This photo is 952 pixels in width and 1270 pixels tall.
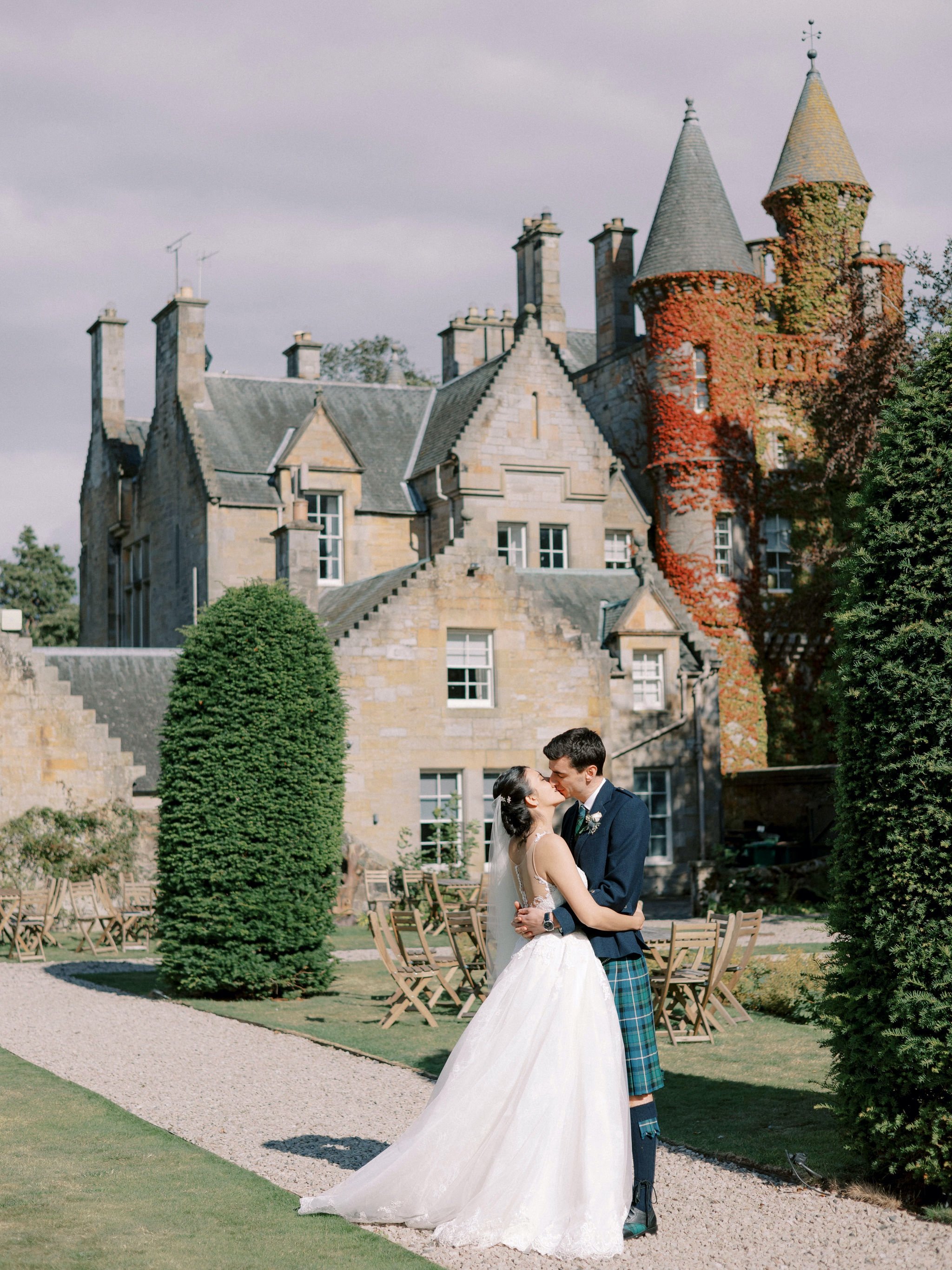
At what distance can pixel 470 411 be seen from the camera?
1254 inches

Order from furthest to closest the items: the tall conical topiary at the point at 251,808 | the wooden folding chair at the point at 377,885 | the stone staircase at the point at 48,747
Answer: the stone staircase at the point at 48,747 < the wooden folding chair at the point at 377,885 < the tall conical topiary at the point at 251,808

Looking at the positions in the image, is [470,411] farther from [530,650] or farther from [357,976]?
[357,976]

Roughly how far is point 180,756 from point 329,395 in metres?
20.9

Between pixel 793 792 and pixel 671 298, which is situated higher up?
pixel 671 298

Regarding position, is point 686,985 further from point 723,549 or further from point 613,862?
point 723,549

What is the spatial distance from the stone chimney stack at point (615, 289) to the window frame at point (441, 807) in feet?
46.3

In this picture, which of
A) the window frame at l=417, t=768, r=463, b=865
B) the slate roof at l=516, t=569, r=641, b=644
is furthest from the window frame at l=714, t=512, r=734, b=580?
the window frame at l=417, t=768, r=463, b=865

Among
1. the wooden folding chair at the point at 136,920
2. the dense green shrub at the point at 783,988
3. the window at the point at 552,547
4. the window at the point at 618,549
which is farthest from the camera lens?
the window at the point at 618,549

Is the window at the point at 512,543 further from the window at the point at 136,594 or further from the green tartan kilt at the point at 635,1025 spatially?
the green tartan kilt at the point at 635,1025

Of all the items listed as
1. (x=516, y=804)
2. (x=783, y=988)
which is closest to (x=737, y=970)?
(x=783, y=988)

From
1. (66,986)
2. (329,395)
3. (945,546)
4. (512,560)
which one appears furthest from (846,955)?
(329,395)

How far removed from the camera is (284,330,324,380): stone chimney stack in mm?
36438

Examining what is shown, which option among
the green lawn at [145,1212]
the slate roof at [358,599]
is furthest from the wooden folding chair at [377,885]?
the green lawn at [145,1212]

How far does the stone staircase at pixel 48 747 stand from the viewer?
23359 millimetres
